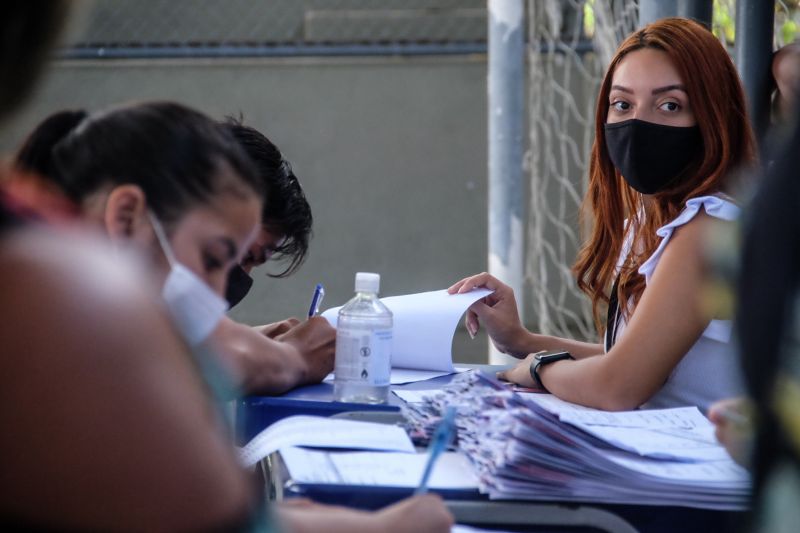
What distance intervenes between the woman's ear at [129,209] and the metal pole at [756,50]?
204 centimetres

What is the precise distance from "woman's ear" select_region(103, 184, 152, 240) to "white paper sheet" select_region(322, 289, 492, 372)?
42.6 inches

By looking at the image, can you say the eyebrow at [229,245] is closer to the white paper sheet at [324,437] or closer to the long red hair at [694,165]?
the white paper sheet at [324,437]

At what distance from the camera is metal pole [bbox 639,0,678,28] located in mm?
2646

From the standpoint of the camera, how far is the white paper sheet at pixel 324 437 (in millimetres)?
1399

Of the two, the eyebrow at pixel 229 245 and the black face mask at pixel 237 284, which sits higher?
the eyebrow at pixel 229 245

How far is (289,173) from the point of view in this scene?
225 centimetres

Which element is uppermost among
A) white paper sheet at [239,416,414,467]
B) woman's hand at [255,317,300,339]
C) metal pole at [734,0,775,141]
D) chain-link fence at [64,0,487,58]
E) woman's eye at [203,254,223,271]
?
chain-link fence at [64,0,487,58]

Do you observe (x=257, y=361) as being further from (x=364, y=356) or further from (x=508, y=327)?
(x=508, y=327)

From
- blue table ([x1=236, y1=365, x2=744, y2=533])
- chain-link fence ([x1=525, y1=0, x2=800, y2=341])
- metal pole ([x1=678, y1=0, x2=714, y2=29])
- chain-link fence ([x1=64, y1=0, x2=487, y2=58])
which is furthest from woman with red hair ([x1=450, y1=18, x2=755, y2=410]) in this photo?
chain-link fence ([x1=64, y1=0, x2=487, y2=58])

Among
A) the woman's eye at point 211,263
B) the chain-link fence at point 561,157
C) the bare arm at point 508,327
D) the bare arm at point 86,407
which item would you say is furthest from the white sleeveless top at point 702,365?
the chain-link fence at point 561,157

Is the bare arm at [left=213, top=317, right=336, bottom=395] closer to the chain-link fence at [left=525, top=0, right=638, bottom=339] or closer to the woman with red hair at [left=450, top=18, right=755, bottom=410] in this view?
the woman with red hair at [left=450, top=18, right=755, bottom=410]

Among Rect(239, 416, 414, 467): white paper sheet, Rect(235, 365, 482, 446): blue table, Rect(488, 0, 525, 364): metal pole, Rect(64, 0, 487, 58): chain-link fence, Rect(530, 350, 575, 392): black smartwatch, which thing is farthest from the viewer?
Rect(64, 0, 487, 58): chain-link fence

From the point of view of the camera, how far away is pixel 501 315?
2305 mm

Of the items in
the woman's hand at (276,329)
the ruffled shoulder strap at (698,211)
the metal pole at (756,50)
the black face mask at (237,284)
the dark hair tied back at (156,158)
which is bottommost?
the woman's hand at (276,329)
